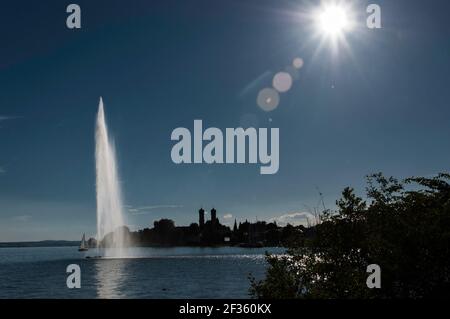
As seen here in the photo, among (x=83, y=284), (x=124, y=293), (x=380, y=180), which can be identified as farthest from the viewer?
(x=83, y=284)

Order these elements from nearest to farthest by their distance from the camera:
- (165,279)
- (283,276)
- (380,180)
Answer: (283,276) < (380,180) < (165,279)

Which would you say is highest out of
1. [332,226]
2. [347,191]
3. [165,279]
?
[347,191]

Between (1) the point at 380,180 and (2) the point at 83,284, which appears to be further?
(2) the point at 83,284

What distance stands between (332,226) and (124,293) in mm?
82855

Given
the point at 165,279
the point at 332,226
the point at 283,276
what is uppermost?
the point at 332,226

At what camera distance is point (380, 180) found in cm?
2638
